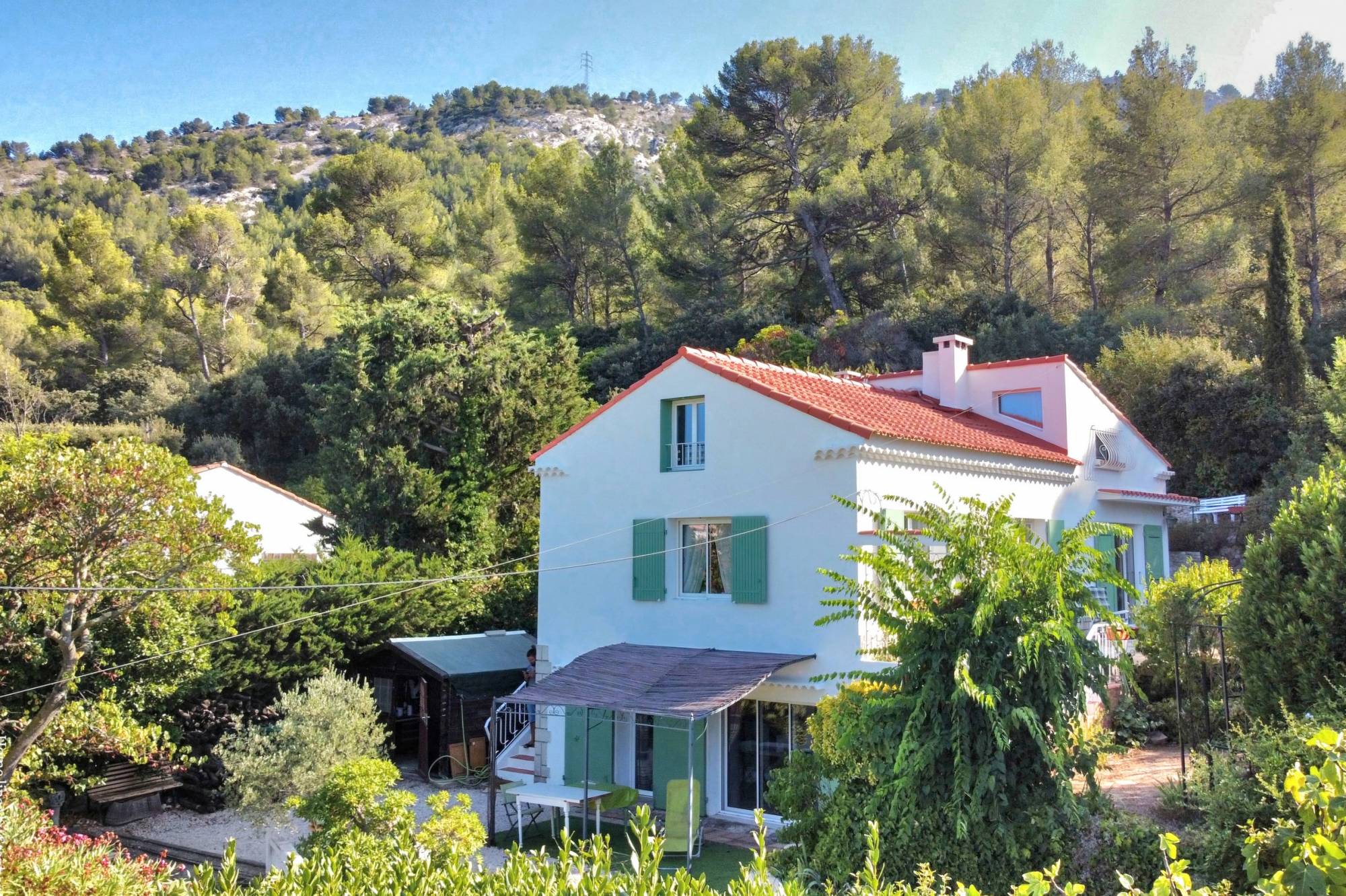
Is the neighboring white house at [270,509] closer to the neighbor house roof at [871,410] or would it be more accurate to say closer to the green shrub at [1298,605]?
the neighbor house roof at [871,410]

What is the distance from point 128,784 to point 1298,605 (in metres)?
18.8

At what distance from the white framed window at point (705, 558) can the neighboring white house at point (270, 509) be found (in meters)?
15.9

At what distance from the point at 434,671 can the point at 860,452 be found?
9980 mm

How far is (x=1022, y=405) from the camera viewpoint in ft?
71.7

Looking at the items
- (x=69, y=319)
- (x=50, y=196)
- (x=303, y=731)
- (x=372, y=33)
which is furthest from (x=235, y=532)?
(x=50, y=196)

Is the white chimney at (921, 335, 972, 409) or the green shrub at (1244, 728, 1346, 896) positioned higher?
the white chimney at (921, 335, 972, 409)

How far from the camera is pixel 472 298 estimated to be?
1849 inches

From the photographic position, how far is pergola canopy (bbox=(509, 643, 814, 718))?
1477cm

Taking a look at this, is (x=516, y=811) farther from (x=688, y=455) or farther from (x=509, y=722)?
(x=688, y=455)

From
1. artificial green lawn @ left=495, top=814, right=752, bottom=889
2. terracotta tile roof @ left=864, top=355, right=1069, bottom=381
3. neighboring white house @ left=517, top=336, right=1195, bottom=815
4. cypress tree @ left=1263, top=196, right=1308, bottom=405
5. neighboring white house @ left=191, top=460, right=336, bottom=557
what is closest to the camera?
artificial green lawn @ left=495, top=814, right=752, bottom=889

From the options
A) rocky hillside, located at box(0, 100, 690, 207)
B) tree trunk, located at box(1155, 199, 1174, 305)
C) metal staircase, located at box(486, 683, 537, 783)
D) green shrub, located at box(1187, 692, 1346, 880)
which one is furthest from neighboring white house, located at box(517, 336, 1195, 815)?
rocky hillside, located at box(0, 100, 690, 207)

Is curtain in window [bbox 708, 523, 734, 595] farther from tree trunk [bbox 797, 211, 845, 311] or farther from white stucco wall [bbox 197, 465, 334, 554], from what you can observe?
tree trunk [bbox 797, 211, 845, 311]

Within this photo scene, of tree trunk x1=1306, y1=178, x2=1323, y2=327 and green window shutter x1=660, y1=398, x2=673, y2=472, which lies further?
tree trunk x1=1306, y1=178, x2=1323, y2=327

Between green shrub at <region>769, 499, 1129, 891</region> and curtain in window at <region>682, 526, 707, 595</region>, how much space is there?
7949mm
